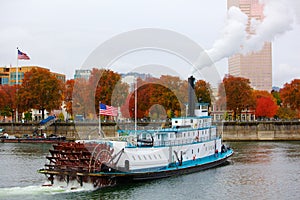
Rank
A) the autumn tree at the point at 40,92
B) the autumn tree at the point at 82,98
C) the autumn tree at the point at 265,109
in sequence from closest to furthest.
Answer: the autumn tree at the point at 82,98, the autumn tree at the point at 40,92, the autumn tree at the point at 265,109

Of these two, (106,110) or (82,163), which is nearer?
(82,163)

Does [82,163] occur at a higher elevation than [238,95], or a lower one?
lower

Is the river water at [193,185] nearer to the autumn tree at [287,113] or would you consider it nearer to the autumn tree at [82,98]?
the autumn tree at [82,98]

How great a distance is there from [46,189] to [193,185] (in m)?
13.7

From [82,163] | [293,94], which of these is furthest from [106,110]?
[293,94]

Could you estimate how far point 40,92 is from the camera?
107 metres

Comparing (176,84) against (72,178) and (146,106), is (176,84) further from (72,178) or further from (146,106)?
(72,178)

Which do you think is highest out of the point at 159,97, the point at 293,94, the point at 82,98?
the point at 293,94

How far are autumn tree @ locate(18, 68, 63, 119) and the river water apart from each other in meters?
48.0

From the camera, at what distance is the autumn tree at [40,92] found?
107312mm

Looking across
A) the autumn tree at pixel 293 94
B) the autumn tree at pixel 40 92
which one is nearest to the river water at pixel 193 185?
the autumn tree at pixel 40 92

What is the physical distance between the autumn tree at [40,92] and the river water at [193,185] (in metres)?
48.0

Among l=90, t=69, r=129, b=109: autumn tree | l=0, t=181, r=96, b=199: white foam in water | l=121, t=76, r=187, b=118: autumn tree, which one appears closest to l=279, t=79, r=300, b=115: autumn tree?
l=121, t=76, r=187, b=118: autumn tree

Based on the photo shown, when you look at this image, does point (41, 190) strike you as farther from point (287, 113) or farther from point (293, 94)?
point (287, 113)
